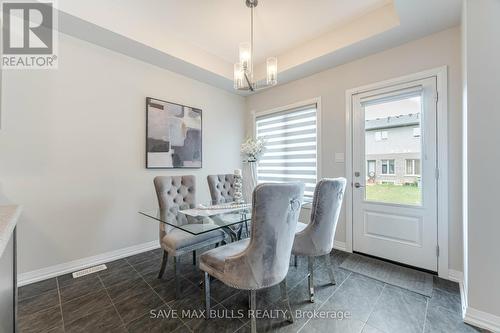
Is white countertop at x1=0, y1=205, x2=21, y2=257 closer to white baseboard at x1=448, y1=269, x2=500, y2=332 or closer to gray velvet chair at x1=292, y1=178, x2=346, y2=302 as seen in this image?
gray velvet chair at x1=292, y1=178, x2=346, y2=302

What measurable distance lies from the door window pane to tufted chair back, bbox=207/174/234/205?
1.83 m

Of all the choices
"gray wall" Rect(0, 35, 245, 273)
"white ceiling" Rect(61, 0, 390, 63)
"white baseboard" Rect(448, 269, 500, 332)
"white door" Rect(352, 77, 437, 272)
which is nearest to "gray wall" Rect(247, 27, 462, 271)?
"white door" Rect(352, 77, 437, 272)

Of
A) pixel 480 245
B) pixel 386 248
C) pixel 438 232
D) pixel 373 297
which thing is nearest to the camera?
pixel 480 245

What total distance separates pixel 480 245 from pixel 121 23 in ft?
12.8

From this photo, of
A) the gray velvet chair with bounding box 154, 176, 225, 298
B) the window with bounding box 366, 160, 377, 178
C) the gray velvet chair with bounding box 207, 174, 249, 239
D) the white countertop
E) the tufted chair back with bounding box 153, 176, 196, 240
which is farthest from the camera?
the gray velvet chair with bounding box 207, 174, 249, 239

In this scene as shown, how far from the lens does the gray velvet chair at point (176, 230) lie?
1.98m

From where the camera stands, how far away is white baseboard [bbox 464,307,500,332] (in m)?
1.49

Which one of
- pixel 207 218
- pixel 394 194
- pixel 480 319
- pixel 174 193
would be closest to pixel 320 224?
pixel 207 218

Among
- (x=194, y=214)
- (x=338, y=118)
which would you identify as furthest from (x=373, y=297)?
(x=338, y=118)

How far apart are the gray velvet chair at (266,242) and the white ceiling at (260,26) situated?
6.92 feet

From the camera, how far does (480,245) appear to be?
61.8 inches

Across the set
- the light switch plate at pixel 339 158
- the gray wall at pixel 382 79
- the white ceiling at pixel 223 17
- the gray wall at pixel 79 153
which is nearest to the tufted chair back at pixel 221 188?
the gray wall at pixel 79 153

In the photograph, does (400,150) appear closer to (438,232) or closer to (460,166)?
(460,166)

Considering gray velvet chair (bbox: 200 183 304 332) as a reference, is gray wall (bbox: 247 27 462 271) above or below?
above
